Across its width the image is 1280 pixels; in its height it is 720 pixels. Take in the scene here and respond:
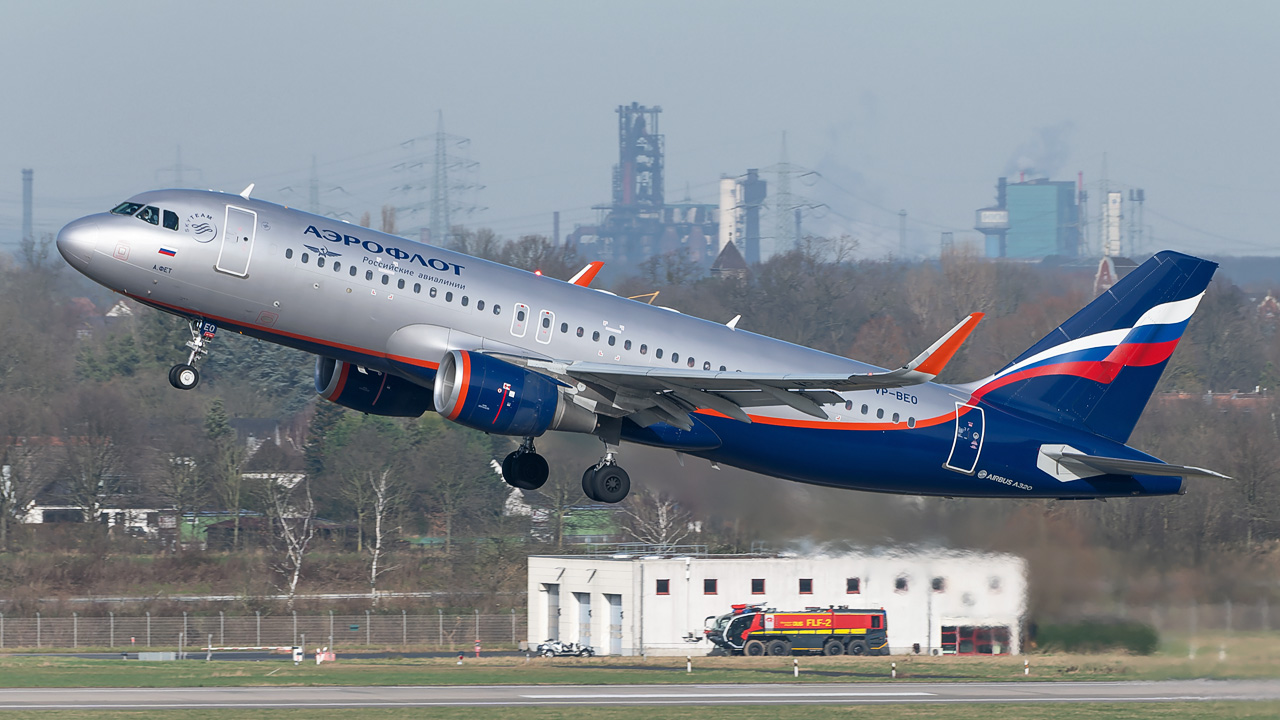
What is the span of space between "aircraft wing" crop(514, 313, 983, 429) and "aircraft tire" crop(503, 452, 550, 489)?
306cm

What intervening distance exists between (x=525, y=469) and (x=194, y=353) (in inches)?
310

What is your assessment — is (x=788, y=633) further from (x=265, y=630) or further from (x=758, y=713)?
(x=265, y=630)

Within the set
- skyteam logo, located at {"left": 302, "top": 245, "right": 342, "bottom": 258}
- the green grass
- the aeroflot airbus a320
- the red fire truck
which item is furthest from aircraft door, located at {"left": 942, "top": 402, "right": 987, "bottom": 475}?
the red fire truck

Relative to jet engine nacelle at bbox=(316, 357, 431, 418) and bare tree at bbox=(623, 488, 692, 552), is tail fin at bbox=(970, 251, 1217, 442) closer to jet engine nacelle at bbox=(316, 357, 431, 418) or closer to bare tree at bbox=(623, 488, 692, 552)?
jet engine nacelle at bbox=(316, 357, 431, 418)

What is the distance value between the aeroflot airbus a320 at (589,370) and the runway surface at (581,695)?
45.2 ft

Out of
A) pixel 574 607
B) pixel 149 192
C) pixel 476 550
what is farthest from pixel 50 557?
pixel 149 192

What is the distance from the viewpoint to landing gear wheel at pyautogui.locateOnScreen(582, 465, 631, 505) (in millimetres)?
35344

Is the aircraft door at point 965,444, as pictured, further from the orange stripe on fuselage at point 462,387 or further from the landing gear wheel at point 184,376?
the landing gear wheel at point 184,376

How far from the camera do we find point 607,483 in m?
35.4

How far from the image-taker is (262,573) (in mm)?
85000

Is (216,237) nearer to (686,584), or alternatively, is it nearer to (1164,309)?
(1164,309)

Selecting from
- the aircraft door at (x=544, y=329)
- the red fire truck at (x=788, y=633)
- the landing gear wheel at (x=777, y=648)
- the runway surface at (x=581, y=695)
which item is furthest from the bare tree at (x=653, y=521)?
the aircraft door at (x=544, y=329)

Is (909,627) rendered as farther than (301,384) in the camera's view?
No

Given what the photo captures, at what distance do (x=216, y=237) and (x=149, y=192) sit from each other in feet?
6.86
